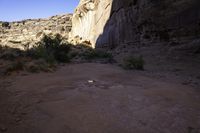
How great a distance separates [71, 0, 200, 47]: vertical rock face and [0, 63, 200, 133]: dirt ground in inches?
308

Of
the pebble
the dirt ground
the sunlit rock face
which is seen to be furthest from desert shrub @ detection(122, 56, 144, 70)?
the sunlit rock face

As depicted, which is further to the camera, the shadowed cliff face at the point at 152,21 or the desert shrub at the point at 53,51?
the desert shrub at the point at 53,51

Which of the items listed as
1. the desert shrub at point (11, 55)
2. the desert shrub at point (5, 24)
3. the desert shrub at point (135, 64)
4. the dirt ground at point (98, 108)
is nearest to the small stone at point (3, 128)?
the dirt ground at point (98, 108)

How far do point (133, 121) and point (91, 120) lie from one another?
697mm

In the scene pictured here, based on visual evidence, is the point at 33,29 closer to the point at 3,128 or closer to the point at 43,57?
the point at 43,57

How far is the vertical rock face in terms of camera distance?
13797 millimetres

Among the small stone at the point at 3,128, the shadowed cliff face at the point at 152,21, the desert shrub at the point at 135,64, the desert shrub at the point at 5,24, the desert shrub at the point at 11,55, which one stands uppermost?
the desert shrub at the point at 5,24

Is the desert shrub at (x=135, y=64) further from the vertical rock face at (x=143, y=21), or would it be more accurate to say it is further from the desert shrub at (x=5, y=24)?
the desert shrub at (x=5, y=24)

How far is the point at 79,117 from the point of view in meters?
4.23

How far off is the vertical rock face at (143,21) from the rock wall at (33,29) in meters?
15.9

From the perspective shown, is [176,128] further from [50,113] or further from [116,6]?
[116,6]

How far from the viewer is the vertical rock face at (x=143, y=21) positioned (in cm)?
1380

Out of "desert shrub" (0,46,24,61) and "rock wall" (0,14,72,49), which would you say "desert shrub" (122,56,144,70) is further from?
"rock wall" (0,14,72,49)

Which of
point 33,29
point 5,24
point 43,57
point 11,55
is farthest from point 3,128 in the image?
point 5,24
